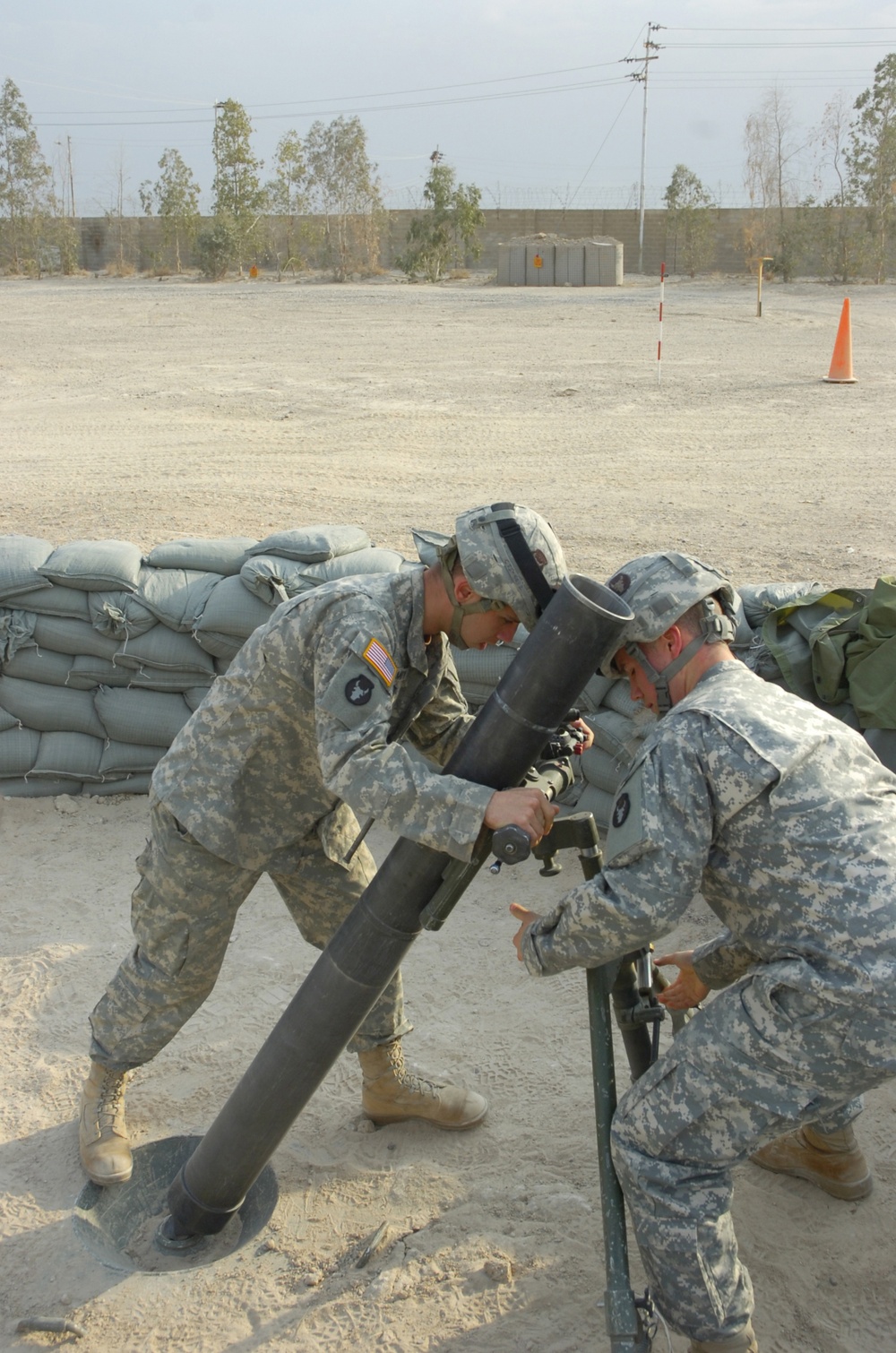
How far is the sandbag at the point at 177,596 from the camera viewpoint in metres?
5.22

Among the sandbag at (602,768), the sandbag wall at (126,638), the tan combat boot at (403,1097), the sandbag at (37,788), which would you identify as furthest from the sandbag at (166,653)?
the tan combat boot at (403,1097)

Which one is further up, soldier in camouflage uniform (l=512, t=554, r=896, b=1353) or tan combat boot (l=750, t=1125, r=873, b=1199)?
soldier in camouflage uniform (l=512, t=554, r=896, b=1353)

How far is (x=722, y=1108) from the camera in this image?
237 cm

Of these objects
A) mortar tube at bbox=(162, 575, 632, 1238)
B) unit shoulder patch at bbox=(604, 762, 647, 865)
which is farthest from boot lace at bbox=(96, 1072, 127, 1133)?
unit shoulder patch at bbox=(604, 762, 647, 865)

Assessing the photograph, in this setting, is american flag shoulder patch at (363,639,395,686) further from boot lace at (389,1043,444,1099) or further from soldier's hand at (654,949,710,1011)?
boot lace at (389,1043,444,1099)

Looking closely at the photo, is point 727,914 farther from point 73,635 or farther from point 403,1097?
point 73,635

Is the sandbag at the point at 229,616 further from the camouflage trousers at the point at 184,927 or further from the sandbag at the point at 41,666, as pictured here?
the camouflage trousers at the point at 184,927

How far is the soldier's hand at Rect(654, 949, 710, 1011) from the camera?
293 cm

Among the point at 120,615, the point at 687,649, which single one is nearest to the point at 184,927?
the point at 687,649

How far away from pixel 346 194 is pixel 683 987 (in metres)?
30.8

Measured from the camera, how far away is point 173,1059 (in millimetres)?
3934

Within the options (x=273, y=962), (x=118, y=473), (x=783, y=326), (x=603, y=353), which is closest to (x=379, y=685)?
(x=273, y=962)

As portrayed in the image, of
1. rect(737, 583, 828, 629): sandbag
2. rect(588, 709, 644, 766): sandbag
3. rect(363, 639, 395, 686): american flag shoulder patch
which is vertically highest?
rect(363, 639, 395, 686): american flag shoulder patch

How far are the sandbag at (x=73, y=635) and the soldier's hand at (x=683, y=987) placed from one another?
321 centimetres
